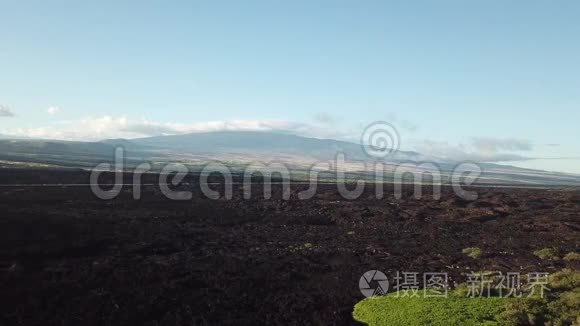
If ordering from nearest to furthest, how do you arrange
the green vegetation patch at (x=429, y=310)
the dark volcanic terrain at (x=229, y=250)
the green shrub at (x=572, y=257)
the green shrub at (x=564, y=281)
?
the green vegetation patch at (x=429, y=310) < the dark volcanic terrain at (x=229, y=250) < the green shrub at (x=564, y=281) < the green shrub at (x=572, y=257)

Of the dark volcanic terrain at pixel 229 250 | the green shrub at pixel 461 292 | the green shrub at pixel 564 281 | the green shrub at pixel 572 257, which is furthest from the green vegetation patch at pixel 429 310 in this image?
the green shrub at pixel 572 257

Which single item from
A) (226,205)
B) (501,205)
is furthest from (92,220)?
(501,205)

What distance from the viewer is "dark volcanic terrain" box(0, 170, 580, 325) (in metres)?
28.5

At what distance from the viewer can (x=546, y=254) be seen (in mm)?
43406

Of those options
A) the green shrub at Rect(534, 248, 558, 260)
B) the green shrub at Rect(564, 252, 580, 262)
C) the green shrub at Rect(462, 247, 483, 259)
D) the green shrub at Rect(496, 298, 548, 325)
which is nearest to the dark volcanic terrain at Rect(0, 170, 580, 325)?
the green shrub at Rect(462, 247, 483, 259)

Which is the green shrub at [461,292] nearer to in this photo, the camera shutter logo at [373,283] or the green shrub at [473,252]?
the camera shutter logo at [373,283]

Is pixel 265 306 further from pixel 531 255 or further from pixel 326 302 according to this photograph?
pixel 531 255

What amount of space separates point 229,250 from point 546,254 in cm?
3033

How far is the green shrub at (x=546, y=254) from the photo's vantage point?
42.8m

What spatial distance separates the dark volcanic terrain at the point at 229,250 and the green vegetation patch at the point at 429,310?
4.97ft

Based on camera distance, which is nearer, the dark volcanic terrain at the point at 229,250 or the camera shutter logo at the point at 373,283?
the dark volcanic terrain at the point at 229,250

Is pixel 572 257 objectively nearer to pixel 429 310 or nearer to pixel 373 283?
pixel 373 283

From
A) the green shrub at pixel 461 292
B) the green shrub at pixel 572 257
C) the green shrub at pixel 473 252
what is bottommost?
the green shrub at pixel 473 252

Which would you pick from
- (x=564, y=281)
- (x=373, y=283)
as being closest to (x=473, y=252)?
(x=564, y=281)
